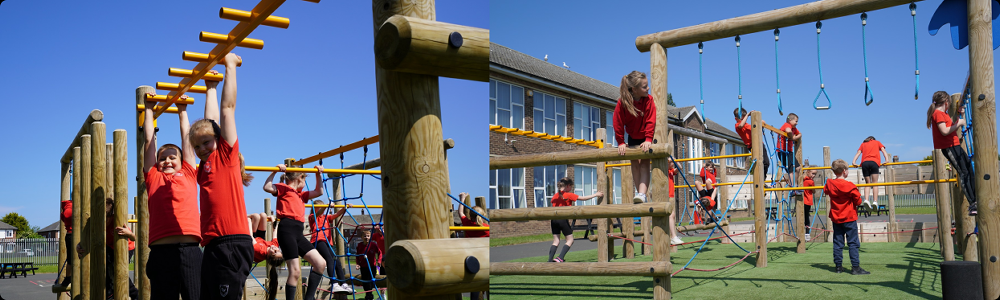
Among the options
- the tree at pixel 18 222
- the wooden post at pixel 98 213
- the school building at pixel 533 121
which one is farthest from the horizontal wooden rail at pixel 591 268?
the tree at pixel 18 222

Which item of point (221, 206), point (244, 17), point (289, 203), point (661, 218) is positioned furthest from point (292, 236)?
point (661, 218)

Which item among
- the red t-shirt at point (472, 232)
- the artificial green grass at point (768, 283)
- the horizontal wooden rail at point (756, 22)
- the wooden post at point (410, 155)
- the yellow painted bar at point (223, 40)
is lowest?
the artificial green grass at point (768, 283)

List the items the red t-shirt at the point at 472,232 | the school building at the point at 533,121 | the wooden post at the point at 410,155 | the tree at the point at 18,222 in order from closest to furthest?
1. the wooden post at the point at 410,155
2. the red t-shirt at the point at 472,232
3. the school building at the point at 533,121
4. the tree at the point at 18,222

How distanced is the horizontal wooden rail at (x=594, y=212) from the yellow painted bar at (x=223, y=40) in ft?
5.71

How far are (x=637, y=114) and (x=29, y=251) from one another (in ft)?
107

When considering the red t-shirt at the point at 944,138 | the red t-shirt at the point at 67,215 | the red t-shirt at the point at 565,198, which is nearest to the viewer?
the red t-shirt at the point at 944,138

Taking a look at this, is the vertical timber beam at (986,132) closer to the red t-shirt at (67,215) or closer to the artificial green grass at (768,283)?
the artificial green grass at (768,283)

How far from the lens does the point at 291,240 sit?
616cm

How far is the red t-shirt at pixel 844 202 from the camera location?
625cm

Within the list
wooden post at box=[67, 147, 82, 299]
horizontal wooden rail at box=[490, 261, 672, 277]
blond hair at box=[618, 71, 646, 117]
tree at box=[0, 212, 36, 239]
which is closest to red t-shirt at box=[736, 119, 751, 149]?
blond hair at box=[618, 71, 646, 117]

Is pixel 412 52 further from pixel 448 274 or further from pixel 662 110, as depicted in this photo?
pixel 662 110

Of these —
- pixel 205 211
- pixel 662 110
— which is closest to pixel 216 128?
pixel 205 211

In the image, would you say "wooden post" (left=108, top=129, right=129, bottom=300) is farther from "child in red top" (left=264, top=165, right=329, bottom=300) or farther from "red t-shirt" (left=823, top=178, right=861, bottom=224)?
"red t-shirt" (left=823, top=178, right=861, bottom=224)

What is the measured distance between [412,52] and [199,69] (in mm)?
3069
